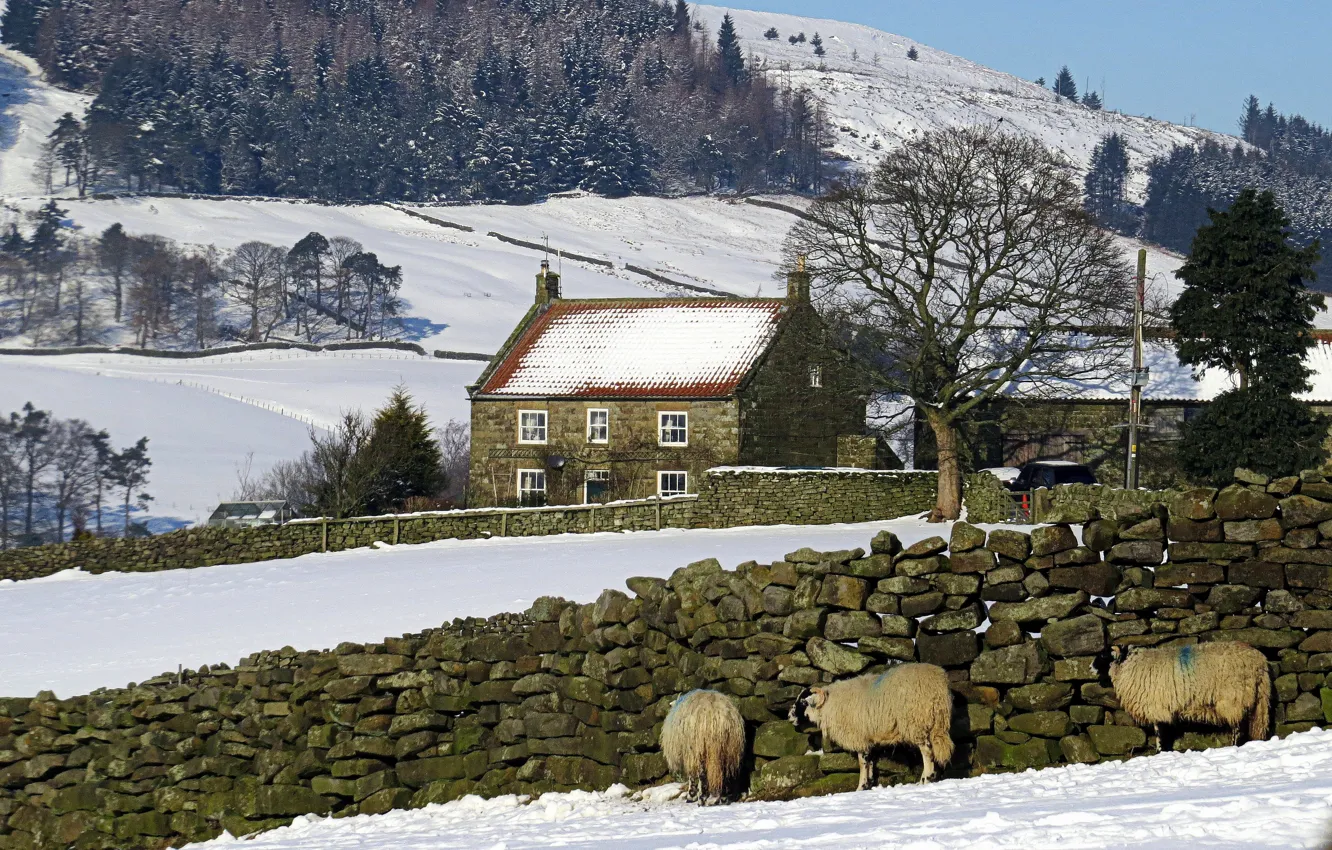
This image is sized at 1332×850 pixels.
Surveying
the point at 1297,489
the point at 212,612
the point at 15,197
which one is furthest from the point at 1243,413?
the point at 15,197

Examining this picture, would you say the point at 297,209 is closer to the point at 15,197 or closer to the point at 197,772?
the point at 15,197

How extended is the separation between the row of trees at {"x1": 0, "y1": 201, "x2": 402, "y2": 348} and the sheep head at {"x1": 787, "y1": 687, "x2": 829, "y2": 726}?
4705 inches

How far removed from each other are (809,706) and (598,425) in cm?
3762

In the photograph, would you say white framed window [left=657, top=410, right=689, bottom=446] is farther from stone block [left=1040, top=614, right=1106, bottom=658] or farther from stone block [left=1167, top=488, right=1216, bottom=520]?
stone block [left=1167, top=488, right=1216, bottom=520]

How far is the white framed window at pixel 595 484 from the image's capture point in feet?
161

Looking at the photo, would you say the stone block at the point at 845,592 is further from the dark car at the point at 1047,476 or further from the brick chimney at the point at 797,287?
the brick chimney at the point at 797,287

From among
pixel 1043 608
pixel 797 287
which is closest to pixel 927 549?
pixel 1043 608

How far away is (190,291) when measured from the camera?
14025 cm

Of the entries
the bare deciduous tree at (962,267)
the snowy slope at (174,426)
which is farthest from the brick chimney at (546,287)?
the snowy slope at (174,426)

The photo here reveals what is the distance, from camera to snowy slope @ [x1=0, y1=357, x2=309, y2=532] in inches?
3103

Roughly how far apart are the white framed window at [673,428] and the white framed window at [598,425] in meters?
1.79

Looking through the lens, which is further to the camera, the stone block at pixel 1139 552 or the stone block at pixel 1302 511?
the stone block at pixel 1139 552

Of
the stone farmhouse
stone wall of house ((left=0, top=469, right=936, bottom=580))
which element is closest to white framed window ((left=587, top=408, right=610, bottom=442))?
the stone farmhouse

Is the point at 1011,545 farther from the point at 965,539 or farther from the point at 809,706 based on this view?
the point at 809,706
